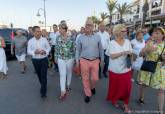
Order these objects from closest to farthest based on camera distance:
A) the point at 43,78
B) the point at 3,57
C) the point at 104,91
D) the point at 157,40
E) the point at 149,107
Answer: the point at 157,40 < the point at 149,107 < the point at 43,78 < the point at 104,91 < the point at 3,57

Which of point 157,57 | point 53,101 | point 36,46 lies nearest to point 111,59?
point 157,57

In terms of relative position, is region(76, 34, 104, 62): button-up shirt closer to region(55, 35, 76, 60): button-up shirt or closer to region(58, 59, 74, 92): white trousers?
region(55, 35, 76, 60): button-up shirt

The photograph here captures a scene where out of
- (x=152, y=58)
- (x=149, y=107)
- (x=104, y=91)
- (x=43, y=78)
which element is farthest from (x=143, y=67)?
(x=43, y=78)

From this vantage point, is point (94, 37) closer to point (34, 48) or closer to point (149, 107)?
point (34, 48)

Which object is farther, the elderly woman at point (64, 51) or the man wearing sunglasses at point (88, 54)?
the elderly woman at point (64, 51)

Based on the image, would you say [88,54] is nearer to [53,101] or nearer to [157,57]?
[53,101]

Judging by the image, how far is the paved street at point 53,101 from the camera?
5.74m

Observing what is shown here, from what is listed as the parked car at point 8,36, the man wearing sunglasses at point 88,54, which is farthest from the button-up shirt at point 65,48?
the parked car at point 8,36

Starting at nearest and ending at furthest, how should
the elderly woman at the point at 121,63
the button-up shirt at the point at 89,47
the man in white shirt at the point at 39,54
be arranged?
the elderly woman at the point at 121,63, the button-up shirt at the point at 89,47, the man in white shirt at the point at 39,54

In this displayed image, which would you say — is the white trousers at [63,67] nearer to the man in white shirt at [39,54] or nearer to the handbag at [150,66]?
the man in white shirt at [39,54]

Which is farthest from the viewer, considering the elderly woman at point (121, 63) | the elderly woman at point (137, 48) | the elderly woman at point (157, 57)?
the elderly woman at point (137, 48)

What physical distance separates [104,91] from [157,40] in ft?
8.83

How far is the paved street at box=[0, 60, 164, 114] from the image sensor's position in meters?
5.74

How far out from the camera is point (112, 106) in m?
6.04
